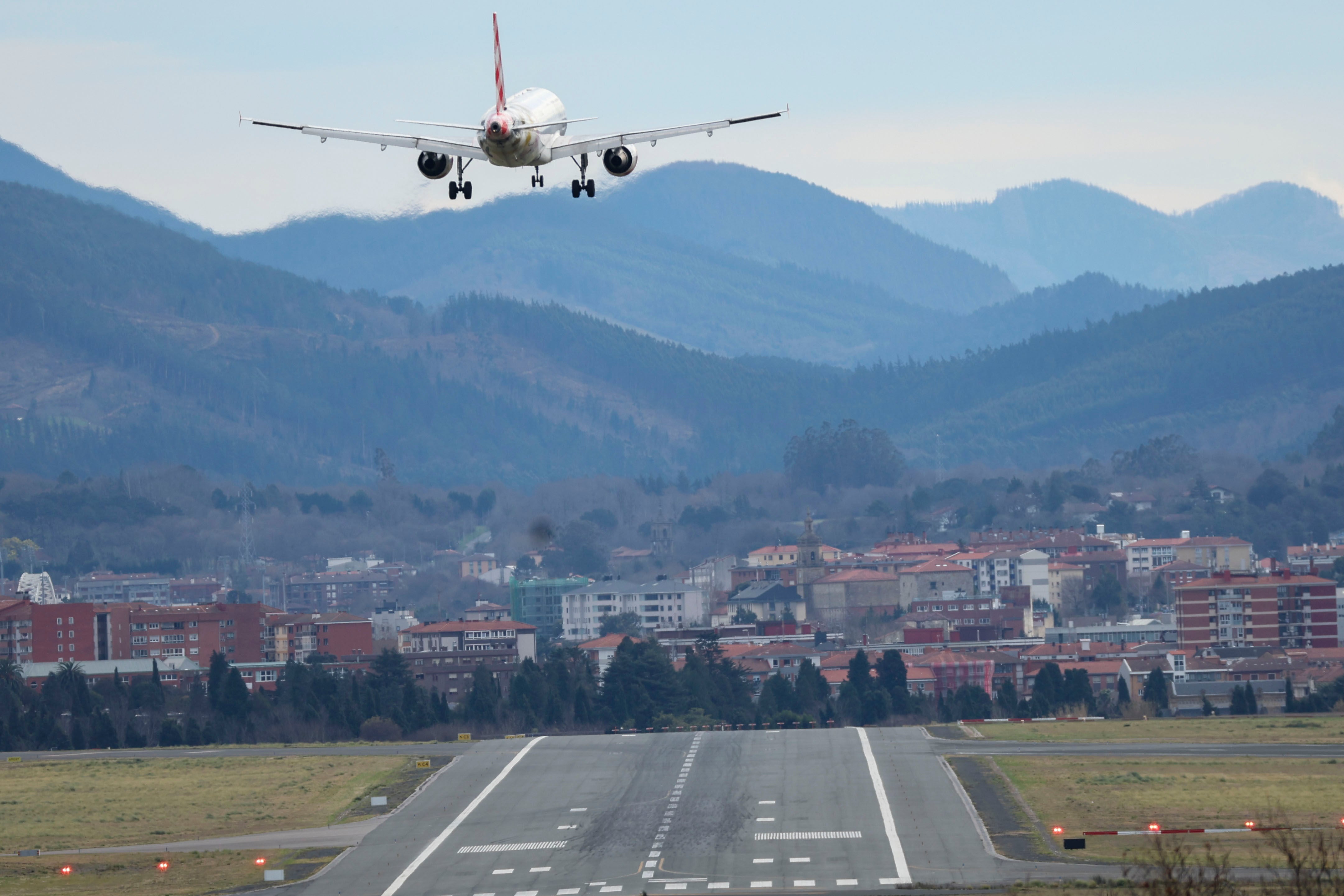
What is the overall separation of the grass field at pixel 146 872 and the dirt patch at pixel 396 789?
1227 cm

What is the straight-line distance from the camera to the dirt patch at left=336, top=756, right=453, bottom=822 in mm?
114250

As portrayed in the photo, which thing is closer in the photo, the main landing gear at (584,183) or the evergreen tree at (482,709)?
the main landing gear at (584,183)

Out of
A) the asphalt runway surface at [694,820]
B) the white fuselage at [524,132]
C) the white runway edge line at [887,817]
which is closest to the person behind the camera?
the white fuselage at [524,132]

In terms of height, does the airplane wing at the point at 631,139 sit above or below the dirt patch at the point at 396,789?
above

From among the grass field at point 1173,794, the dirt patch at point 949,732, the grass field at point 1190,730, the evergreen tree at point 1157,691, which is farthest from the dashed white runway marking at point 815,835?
the evergreen tree at point 1157,691

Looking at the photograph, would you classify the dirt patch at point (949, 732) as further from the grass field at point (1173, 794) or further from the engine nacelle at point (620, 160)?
the engine nacelle at point (620, 160)

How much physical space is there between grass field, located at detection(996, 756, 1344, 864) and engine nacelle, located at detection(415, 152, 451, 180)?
4250cm

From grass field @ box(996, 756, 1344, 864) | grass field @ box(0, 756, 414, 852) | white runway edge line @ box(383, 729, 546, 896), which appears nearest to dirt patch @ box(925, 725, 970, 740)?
white runway edge line @ box(383, 729, 546, 896)

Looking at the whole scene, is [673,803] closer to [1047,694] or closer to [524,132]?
[524,132]

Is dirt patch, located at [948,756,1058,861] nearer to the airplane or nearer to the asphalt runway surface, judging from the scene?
the asphalt runway surface

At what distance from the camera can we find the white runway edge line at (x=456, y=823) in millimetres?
90875

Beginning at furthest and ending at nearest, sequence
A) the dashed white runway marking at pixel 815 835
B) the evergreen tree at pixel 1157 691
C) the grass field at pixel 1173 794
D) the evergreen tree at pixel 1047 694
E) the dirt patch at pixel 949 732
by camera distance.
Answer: the evergreen tree at pixel 1157 691
the evergreen tree at pixel 1047 694
the dirt patch at pixel 949 732
the dashed white runway marking at pixel 815 835
the grass field at pixel 1173 794

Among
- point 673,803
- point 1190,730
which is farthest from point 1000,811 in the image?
point 1190,730

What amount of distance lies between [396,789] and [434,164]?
69506mm
